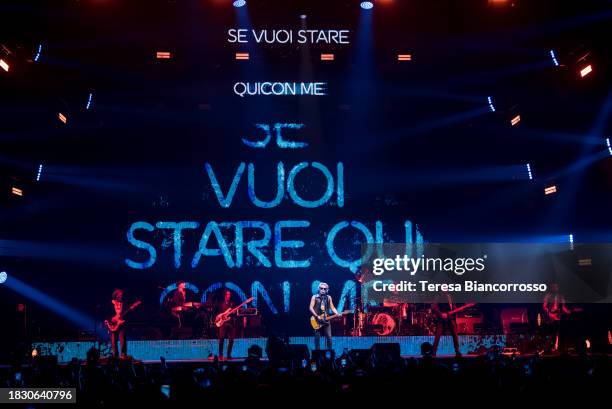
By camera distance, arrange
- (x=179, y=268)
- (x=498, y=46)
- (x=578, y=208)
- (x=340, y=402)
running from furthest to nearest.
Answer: (x=179, y=268) → (x=578, y=208) → (x=498, y=46) → (x=340, y=402)

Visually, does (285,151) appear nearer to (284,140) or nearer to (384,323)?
(284,140)

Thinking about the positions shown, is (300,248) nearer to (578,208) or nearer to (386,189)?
(386,189)

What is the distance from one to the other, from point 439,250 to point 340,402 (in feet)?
43.8

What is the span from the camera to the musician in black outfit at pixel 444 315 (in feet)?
51.1

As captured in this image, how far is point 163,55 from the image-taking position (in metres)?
15.8

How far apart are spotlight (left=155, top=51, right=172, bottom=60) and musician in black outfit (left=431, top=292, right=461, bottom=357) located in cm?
913

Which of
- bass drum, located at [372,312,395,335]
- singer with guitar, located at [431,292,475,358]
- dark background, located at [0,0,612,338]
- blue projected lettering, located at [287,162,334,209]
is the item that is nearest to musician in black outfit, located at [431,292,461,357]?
singer with guitar, located at [431,292,475,358]

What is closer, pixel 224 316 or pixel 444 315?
pixel 444 315

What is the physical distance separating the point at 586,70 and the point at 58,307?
15.1 m

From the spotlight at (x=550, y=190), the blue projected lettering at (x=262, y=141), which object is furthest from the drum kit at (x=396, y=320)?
the blue projected lettering at (x=262, y=141)

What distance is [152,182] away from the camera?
18641mm

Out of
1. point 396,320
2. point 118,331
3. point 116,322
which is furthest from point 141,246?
point 396,320

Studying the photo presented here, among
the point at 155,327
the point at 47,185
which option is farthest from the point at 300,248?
the point at 47,185

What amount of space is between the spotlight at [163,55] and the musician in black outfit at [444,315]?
913 centimetres
